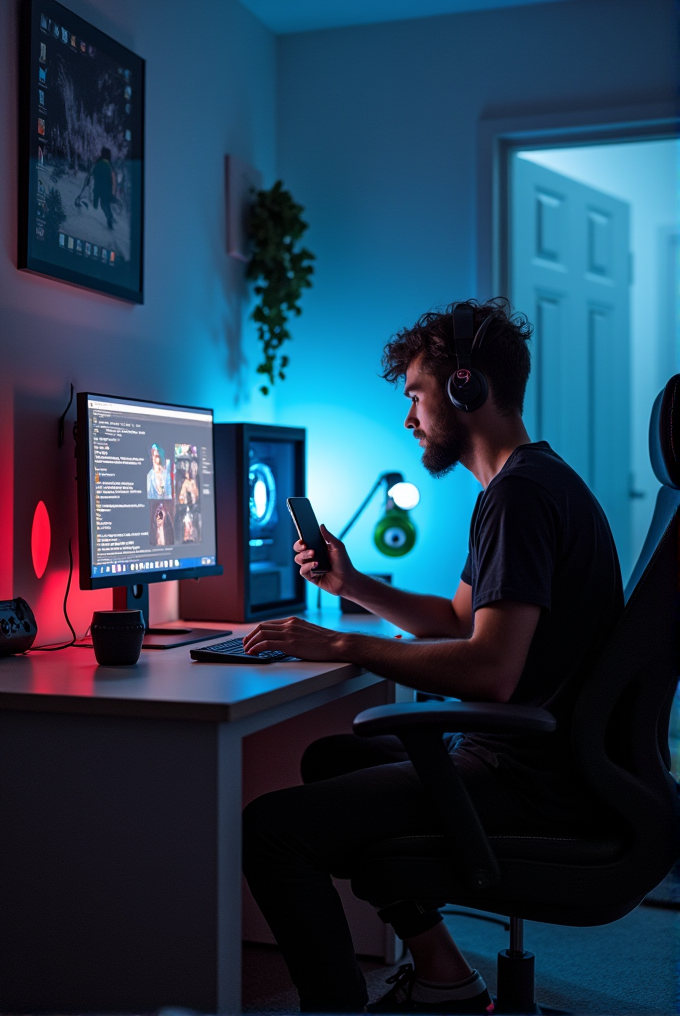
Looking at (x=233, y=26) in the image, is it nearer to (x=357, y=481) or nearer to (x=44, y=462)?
(x=357, y=481)

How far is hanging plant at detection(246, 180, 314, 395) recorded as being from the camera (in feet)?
9.50

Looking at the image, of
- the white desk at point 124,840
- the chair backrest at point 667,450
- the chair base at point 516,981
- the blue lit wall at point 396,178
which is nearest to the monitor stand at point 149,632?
the white desk at point 124,840

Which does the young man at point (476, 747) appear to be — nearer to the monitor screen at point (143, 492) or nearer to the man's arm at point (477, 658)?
the man's arm at point (477, 658)

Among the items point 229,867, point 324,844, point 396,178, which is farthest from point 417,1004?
point 396,178

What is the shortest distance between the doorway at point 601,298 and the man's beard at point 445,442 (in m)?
1.37

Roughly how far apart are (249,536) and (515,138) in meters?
1.49

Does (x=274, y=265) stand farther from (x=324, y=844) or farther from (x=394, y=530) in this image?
(x=324, y=844)

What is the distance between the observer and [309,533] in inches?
81.0

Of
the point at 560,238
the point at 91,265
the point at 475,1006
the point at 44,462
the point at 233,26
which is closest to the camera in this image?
the point at 475,1006

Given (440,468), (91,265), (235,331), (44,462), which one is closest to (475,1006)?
(440,468)

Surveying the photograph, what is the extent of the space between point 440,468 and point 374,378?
4.15 feet

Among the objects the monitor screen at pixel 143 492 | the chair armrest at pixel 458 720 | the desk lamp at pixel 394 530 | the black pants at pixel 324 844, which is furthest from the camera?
the desk lamp at pixel 394 530

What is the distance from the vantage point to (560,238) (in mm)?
3285

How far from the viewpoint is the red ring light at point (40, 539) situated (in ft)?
6.41
